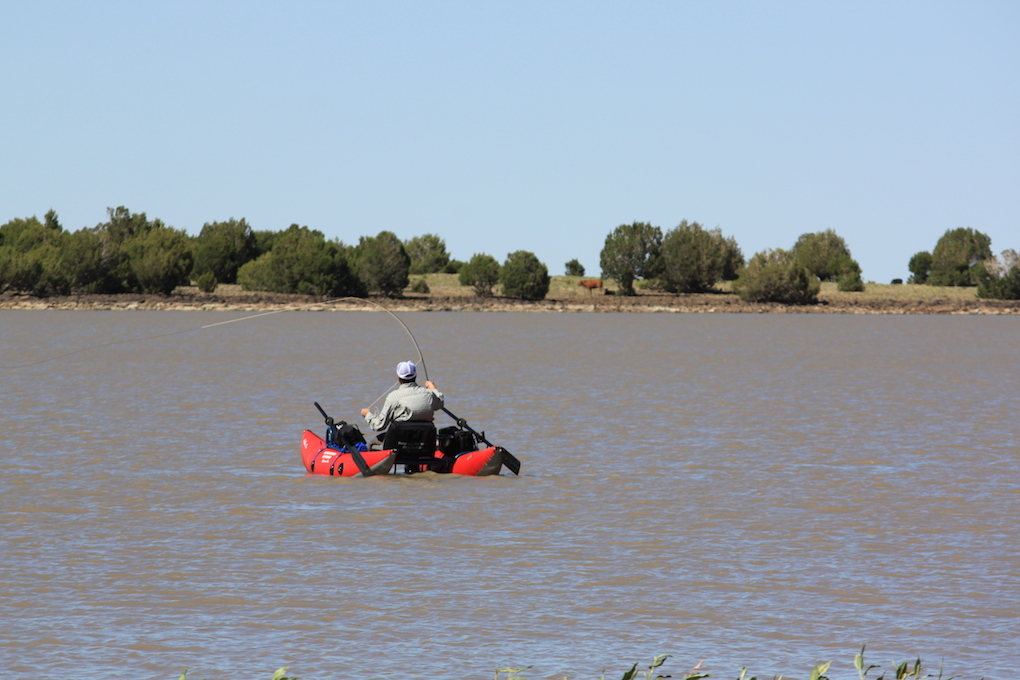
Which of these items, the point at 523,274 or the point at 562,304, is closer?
the point at 523,274

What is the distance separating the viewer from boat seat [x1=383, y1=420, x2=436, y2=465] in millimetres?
18125

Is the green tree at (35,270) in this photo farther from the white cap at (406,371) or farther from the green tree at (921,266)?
the white cap at (406,371)

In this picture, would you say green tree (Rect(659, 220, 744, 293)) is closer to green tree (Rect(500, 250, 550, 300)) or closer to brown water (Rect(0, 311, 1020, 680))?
green tree (Rect(500, 250, 550, 300))

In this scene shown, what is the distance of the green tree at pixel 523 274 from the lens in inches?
5468

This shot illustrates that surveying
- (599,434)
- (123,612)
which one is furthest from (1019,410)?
(123,612)

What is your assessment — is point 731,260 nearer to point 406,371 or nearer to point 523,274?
point 523,274

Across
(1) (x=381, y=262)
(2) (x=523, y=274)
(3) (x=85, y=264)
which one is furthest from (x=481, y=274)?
(3) (x=85, y=264)

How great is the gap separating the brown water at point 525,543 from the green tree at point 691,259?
112 meters

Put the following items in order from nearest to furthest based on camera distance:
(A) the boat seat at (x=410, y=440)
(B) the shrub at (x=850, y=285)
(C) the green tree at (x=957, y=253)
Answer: (A) the boat seat at (x=410, y=440)
(B) the shrub at (x=850, y=285)
(C) the green tree at (x=957, y=253)

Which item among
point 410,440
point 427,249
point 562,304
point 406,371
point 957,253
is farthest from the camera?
point 427,249

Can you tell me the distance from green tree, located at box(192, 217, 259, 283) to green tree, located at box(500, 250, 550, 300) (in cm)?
2789

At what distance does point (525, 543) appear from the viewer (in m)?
14.1

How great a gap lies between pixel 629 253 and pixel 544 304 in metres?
11.5

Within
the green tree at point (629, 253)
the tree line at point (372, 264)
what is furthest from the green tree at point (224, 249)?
the green tree at point (629, 253)
